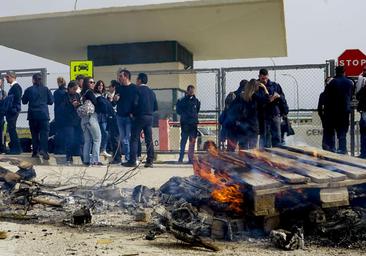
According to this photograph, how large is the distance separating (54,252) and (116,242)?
0.56 meters

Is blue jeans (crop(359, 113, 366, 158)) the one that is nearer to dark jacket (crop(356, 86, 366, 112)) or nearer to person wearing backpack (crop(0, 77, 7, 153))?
dark jacket (crop(356, 86, 366, 112))

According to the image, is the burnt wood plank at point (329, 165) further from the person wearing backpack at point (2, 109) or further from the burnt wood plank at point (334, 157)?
the person wearing backpack at point (2, 109)

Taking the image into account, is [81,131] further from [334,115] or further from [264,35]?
[264,35]

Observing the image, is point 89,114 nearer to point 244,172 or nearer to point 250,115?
point 250,115

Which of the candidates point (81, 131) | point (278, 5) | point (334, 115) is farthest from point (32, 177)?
point (278, 5)

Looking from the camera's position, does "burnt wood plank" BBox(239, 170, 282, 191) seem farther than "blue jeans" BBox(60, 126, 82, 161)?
No

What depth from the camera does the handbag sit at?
9.76 m

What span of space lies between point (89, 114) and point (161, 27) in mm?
8001

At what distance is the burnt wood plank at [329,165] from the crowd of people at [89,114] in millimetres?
4298

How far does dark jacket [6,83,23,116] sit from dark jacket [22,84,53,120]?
1.33 feet

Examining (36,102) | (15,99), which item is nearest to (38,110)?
(36,102)

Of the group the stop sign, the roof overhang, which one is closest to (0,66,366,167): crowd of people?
the stop sign

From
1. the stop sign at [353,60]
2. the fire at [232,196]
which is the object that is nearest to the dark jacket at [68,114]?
the stop sign at [353,60]

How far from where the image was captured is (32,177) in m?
6.14
